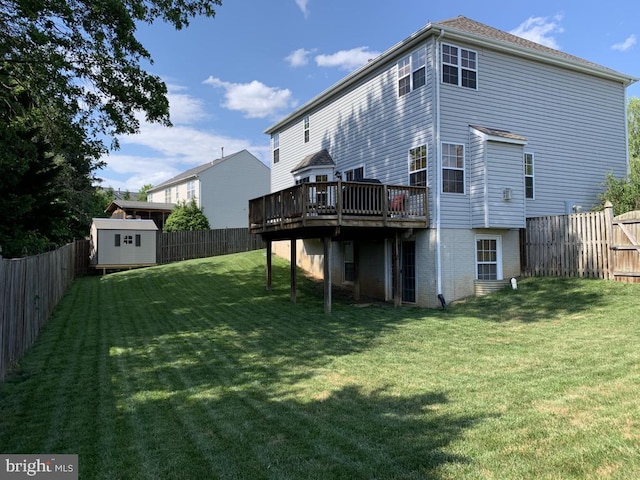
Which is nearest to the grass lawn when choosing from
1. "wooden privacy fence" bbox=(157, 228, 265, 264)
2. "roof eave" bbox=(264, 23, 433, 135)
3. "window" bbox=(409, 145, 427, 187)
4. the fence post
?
the fence post

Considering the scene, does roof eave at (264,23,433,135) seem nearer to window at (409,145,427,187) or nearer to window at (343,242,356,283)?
window at (409,145,427,187)

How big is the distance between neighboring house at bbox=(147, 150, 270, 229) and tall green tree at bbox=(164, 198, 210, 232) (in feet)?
6.08

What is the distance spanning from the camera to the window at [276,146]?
74.1 feet

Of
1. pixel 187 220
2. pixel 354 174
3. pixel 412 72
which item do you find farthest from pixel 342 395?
pixel 187 220

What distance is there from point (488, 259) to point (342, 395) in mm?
9771

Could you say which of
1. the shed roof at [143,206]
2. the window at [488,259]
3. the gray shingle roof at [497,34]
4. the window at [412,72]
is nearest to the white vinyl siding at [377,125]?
the window at [412,72]

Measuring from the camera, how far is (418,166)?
13.4 meters

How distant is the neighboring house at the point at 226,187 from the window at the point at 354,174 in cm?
1829

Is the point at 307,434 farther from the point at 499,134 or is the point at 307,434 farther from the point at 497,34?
the point at 497,34

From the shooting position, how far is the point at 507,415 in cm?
426

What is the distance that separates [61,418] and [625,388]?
6.13 metres

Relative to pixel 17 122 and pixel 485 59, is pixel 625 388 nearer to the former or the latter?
pixel 485 59

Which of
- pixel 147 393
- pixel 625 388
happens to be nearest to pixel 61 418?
pixel 147 393

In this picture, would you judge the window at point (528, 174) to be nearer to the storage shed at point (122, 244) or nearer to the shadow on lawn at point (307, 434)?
the shadow on lawn at point (307, 434)
